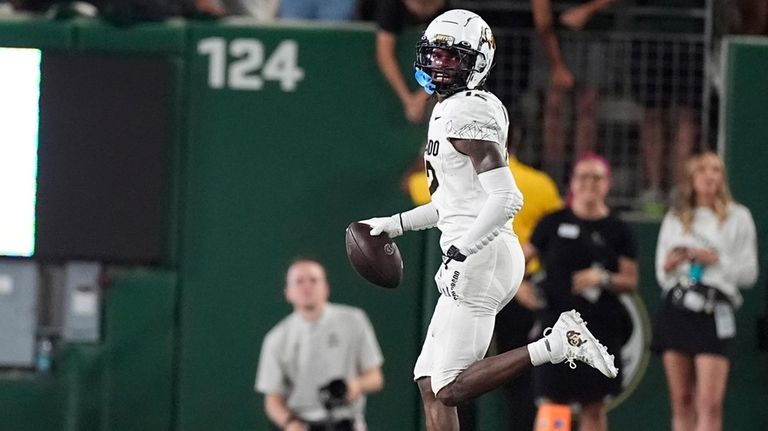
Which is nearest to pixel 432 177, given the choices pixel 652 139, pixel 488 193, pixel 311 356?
pixel 488 193

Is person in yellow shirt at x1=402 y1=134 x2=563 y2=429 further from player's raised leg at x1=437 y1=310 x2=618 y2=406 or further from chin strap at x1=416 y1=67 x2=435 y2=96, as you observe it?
player's raised leg at x1=437 y1=310 x2=618 y2=406

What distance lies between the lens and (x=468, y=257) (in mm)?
6793

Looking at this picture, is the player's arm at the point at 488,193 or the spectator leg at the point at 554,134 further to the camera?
the spectator leg at the point at 554,134

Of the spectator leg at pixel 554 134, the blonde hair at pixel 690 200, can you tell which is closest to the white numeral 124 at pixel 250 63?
the spectator leg at pixel 554 134

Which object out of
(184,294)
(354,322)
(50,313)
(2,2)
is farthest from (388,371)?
(2,2)

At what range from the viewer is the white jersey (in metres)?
6.69

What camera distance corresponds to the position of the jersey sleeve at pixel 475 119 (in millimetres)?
6664

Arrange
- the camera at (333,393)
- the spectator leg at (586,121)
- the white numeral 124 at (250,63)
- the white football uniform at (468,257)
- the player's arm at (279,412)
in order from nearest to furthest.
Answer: the white football uniform at (468,257), the camera at (333,393), the player's arm at (279,412), the spectator leg at (586,121), the white numeral 124 at (250,63)

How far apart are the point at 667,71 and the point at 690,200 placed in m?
0.88

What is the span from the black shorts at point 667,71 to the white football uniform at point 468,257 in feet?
10.4

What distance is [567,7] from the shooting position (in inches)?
389

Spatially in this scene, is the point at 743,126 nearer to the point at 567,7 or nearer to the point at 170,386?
the point at 567,7

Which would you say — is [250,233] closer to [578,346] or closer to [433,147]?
[433,147]

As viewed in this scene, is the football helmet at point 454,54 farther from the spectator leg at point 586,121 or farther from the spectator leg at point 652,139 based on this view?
the spectator leg at point 652,139
